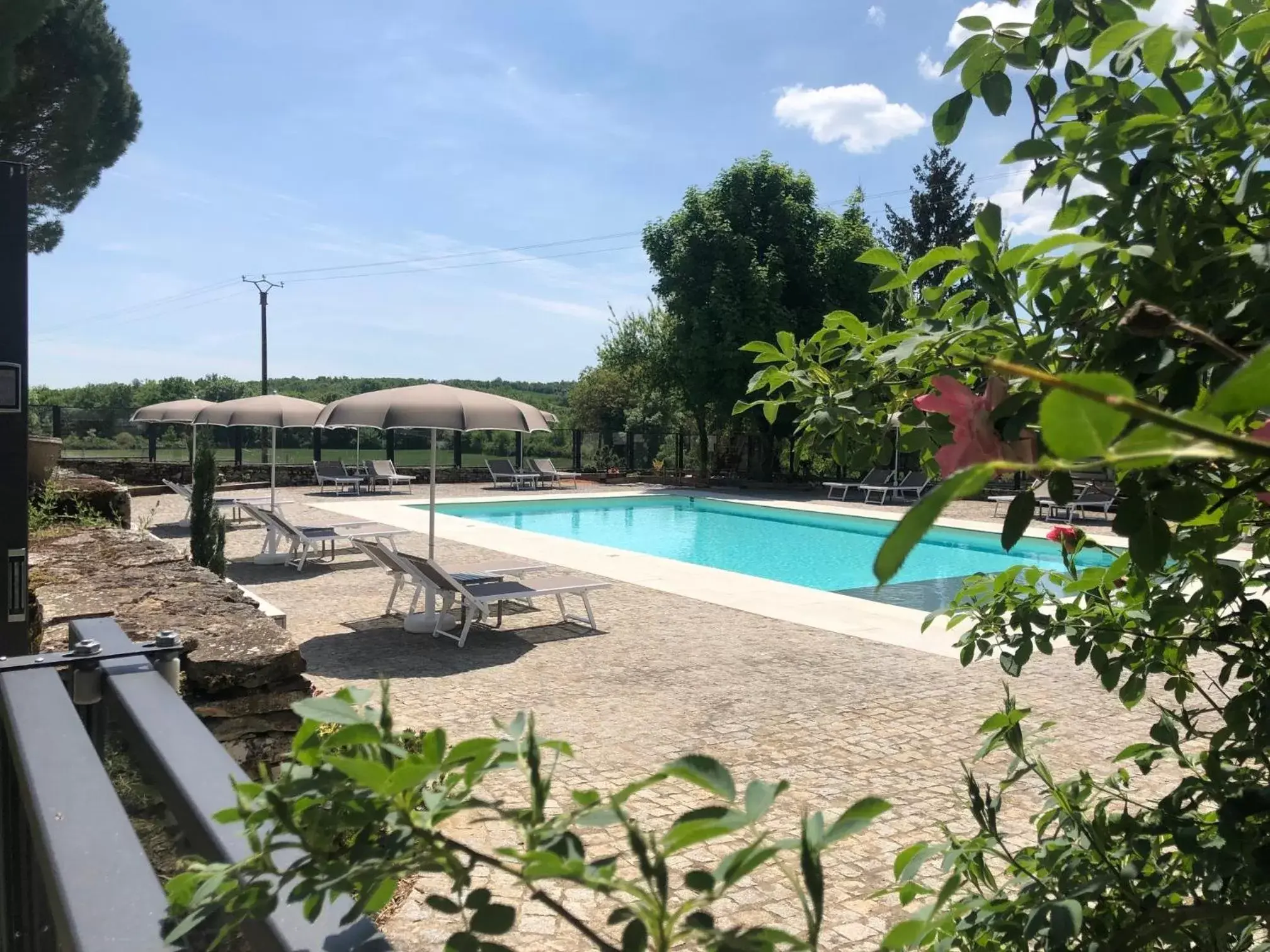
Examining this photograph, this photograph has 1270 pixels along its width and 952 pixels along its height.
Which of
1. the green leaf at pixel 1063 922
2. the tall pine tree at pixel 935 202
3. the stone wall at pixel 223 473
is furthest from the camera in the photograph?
the tall pine tree at pixel 935 202

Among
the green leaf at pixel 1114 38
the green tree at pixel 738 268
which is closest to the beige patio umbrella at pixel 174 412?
the green tree at pixel 738 268

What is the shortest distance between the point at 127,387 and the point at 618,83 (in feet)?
88.7

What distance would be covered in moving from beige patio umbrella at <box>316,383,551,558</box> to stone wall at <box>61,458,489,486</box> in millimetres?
13707

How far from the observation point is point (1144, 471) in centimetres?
75

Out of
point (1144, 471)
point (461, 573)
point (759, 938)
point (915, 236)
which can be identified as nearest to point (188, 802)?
point (759, 938)

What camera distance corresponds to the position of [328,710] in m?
Answer: 0.56

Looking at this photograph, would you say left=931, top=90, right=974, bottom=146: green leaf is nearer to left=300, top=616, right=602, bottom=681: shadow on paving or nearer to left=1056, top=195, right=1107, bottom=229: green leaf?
left=1056, top=195, right=1107, bottom=229: green leaf

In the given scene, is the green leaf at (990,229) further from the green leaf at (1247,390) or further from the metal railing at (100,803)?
the metal railing at (100,803)

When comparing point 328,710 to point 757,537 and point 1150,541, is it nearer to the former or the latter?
point 1150,541

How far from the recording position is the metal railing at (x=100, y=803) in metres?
0.69

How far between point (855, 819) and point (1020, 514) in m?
0.32

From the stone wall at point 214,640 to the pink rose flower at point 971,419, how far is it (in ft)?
10.2

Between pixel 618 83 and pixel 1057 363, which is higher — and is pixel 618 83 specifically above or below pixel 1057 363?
above

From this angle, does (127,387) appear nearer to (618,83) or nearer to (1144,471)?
(618,83)
